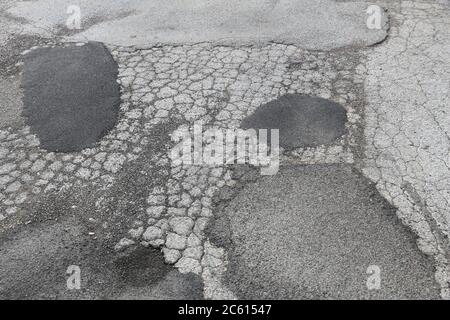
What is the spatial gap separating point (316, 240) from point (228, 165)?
50.2 inches

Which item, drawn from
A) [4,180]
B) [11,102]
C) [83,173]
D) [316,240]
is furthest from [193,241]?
[11,102]

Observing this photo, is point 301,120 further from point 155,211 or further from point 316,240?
point 155,211

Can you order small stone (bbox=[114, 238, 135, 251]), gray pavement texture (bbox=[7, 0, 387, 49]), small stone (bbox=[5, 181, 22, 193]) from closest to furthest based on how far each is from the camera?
small stone (bbox=[114, 238, 135, 251]), small stone (bbox=[5, 181, 22, 193]), gray pavement texture (bbox=[7, 0, 387, 49])

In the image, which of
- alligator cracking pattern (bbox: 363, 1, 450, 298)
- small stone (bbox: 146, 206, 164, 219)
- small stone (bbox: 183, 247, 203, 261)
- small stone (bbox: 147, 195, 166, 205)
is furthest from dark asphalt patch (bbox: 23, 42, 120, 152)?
alligator cracking pattern (bbox: 363, 1, 450, 298)

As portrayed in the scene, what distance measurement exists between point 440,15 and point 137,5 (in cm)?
492

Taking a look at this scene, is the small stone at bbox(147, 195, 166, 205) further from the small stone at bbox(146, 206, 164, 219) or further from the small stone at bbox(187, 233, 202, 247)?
the small stone at bbox(187, 233, 202, 247)

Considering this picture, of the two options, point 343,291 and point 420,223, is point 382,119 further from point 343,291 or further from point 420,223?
point 343,291

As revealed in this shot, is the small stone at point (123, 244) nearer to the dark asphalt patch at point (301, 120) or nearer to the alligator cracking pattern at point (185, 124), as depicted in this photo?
the alligator cracking pattern at point (185, 124)

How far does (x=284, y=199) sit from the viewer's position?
4.45 metres

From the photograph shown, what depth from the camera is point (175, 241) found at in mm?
4137

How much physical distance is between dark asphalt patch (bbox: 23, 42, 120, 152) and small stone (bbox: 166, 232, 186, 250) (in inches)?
65.6

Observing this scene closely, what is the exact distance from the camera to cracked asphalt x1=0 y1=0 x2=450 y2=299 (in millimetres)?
3889
